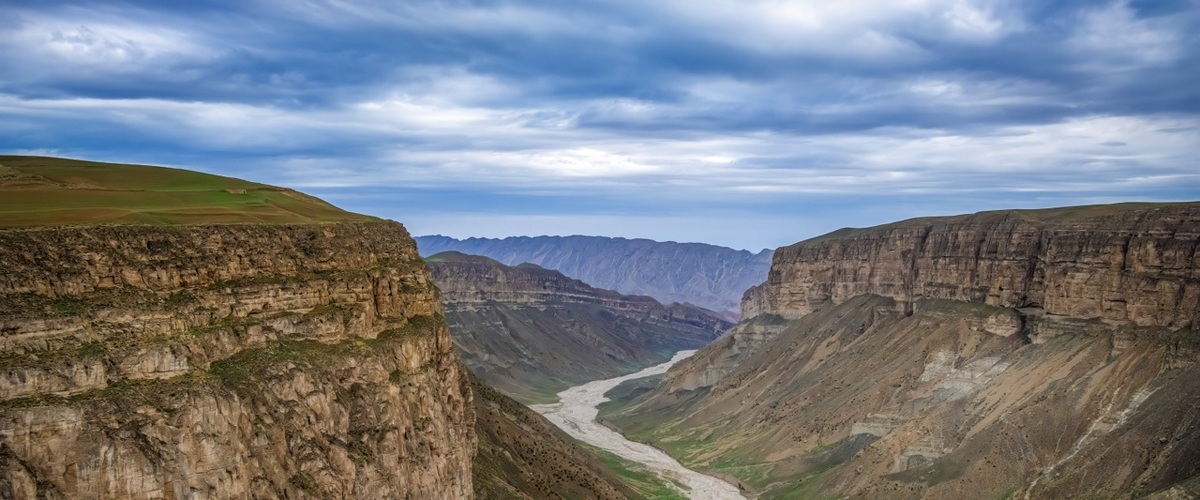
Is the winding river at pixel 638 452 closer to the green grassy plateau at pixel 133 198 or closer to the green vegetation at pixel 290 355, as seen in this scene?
the green grassy plateau at pixel 133 198

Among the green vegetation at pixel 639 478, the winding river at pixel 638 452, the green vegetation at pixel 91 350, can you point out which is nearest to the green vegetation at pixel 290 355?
the green vegetation at pixel 91 350

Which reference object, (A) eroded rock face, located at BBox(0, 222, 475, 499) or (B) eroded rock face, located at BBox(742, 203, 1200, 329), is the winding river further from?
(A) eroded rock face, located at BBox(0, 222, 475, 499)

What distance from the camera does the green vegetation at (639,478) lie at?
121062 millimetres

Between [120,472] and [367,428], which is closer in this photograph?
[120,472]

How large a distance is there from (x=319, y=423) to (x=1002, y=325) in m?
97.5

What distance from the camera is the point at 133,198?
6644 centimetres

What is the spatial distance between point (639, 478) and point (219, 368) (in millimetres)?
83535

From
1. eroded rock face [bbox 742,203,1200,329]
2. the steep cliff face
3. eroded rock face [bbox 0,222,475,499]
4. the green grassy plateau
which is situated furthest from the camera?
eroded rock face [bbox 742,203,1200,329]

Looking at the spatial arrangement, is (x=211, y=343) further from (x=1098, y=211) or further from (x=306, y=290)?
(x=1098, y=211)

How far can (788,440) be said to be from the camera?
449ft

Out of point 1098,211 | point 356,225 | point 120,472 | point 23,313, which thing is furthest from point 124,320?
point 1098,211

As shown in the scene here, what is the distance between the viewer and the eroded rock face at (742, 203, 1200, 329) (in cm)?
11069

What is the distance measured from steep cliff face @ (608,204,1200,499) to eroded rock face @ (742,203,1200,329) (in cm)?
22

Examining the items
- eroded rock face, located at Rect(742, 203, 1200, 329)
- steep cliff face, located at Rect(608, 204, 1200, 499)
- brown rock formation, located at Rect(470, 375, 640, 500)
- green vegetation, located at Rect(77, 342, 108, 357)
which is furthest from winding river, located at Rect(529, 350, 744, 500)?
green vegetation, located at Rect(77, 342, 108, 357)
